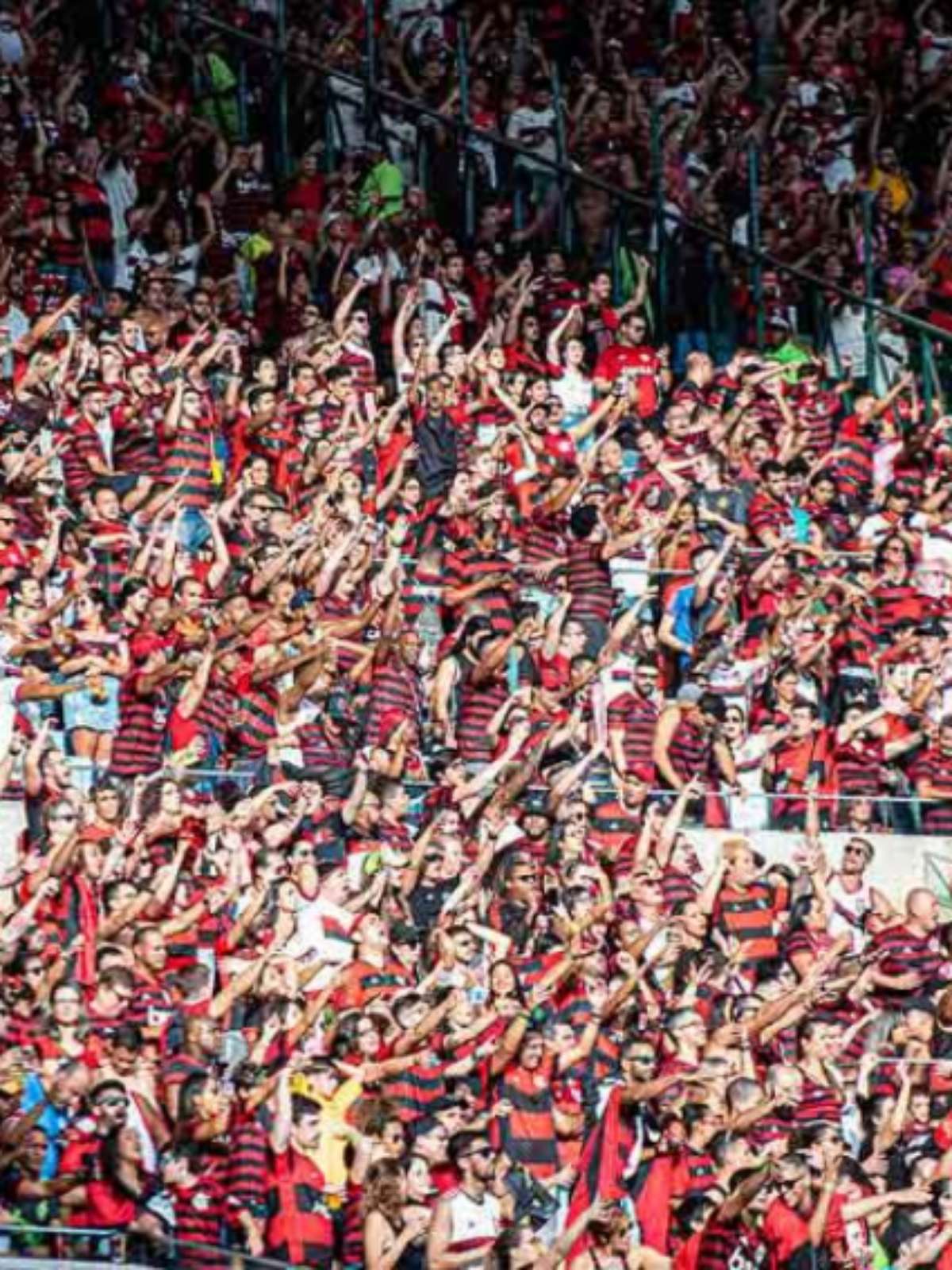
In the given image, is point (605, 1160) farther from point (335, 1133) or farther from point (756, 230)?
point (756, 230)

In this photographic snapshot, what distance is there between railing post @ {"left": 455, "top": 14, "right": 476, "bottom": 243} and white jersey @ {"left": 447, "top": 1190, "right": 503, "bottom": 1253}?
1129 cm

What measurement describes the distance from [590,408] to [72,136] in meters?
3.87

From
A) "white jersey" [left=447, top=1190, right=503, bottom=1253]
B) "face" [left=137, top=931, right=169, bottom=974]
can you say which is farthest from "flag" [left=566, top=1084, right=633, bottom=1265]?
"face" [left=137, top=931, right=169, bottom=974]

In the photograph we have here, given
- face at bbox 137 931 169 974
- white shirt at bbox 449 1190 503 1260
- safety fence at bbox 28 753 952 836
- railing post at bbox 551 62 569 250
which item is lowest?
white shirt at bbox 449 1190 503 1260

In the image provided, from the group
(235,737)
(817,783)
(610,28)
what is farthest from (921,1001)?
(610,28)

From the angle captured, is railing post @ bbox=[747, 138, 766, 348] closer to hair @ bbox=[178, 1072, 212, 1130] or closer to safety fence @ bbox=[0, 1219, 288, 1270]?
hair @ bbox=[178, 1072, 212, 1130]

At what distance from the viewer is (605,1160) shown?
22.1 metres

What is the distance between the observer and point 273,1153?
69.6 ft

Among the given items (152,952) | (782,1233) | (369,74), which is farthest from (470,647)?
(369,74)

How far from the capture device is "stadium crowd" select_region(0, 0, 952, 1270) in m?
21.7

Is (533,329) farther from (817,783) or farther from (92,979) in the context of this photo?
(92,979)

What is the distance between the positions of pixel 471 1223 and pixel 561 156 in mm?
11899

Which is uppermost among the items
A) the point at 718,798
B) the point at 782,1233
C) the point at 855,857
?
the point at 718,798

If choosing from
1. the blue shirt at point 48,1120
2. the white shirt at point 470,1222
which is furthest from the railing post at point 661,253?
the blue shirt at point 48,1120
